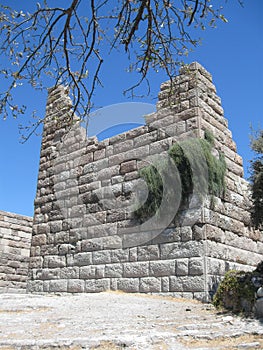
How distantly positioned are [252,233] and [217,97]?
8.97 ft

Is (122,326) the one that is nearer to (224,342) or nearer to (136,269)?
(224,342)

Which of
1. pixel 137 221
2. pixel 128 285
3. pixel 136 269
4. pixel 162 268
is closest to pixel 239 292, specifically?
pixel 162 268

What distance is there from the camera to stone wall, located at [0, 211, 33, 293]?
11.3 meters

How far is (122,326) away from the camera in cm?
399

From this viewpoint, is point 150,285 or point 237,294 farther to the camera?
point 150,285

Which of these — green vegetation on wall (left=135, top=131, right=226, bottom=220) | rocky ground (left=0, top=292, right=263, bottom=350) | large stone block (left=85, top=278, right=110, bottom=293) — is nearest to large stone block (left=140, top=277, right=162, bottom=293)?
rocky ground (left=0, top=292, right=263, bottom=350)

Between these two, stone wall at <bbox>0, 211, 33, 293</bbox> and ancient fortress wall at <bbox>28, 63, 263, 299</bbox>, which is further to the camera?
stone wall at <bbox>0, 211, 33, 293</bbox>

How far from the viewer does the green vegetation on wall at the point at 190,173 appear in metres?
6.41

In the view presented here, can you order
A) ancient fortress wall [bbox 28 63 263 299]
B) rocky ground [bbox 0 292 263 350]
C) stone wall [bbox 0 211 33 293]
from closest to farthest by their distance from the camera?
rocky ground [bbox 0 292 263 350] < ancient fortress wall [bbox 28 63 263 299] < stone wall [bbox 0 211 33 293]

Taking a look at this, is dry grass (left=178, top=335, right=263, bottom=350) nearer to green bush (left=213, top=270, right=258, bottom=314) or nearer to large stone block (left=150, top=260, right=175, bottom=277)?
green bush (left=213, top=270, right=258, bottom=314)

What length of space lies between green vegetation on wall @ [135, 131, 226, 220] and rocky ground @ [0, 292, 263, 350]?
1693 millimetres

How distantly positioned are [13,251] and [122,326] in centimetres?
840

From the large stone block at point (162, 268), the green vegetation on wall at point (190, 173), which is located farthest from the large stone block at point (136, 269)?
the green vegetation on wall at point (190, 173)

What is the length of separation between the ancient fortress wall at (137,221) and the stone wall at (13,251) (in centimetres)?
311
